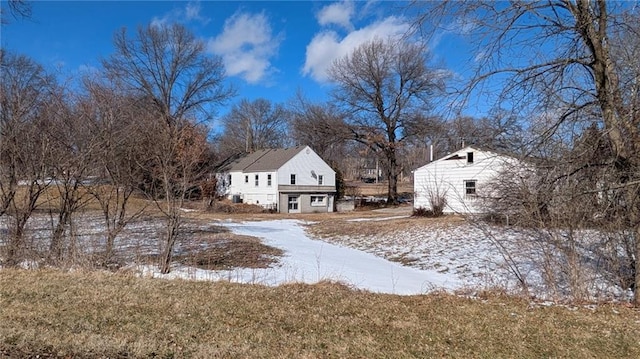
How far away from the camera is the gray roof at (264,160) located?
34.9m

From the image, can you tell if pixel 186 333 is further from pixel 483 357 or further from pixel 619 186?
pixel 619 186

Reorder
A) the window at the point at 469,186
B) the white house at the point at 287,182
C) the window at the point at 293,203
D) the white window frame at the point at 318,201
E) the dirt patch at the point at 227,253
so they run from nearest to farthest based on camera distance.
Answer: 1. the dirt patch at the point at 227,253
2. the window at the point at 469,186
3. the white house at the point at 287,182
4. the window at the point at 293,203
5. the white window frame at the point at 318,201

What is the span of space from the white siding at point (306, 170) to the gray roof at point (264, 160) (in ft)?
1.50

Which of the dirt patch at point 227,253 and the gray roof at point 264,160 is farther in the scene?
the gray roof at point 264,160

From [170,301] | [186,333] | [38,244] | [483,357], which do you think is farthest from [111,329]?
[38,244]

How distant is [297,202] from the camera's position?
34.8 meters

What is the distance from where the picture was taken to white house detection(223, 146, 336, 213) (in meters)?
34.1

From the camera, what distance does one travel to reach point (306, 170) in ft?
117

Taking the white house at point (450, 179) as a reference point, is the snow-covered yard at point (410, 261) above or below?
below

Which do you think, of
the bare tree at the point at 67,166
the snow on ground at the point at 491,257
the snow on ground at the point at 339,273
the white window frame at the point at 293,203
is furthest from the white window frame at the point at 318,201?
the bare tree at the point at 67,166

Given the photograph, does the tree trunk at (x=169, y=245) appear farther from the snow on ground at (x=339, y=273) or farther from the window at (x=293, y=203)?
the window at (x=293, y=203)

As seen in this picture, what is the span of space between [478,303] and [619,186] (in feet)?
7.60

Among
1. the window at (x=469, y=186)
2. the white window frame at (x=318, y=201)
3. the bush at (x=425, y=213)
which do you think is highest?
the window at (x=469, y=186)

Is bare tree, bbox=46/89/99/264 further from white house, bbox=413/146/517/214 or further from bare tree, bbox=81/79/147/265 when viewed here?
white house, bbox=413/146/517/214
